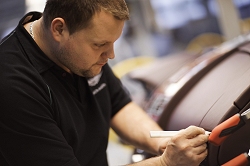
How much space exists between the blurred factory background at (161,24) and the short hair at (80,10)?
2.58m

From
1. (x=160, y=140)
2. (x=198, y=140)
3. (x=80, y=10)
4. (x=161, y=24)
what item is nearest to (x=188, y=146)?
(x=198, y=140)

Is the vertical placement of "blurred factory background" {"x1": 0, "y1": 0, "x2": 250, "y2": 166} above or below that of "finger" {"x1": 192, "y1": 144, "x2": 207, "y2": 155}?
below

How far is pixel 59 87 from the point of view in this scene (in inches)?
53.0

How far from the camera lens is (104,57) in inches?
51.6

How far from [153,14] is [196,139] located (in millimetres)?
3857

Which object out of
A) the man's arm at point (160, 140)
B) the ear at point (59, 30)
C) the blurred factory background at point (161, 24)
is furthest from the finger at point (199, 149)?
the blurred factory background at point (161, 24)

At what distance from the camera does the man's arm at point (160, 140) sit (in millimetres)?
1125

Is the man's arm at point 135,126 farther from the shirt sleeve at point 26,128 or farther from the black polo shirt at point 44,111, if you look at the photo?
the shirt sleeve at point 26,128

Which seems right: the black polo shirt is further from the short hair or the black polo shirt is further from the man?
the short hair

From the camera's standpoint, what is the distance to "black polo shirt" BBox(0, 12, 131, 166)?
3.86 ft

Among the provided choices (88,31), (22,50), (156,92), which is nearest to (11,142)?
(22,50)

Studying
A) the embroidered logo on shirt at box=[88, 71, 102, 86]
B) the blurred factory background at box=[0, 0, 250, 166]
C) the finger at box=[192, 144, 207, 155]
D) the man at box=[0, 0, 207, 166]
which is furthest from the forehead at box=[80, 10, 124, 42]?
the blurred factory background at box=[0, 0, 250, 166]

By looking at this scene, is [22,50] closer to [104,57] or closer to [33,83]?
[33,83]

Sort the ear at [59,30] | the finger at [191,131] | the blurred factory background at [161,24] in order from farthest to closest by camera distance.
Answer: the blurred factory background at [161,24]
the ear at [59,30]
the finger at [191,131]
